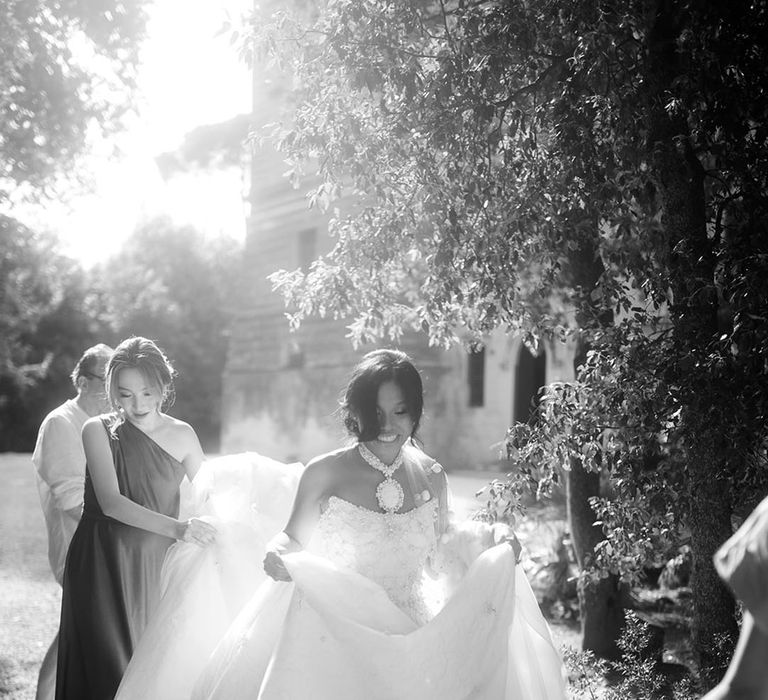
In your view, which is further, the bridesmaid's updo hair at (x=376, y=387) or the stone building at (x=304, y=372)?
the stone building at (x=304, y=372)

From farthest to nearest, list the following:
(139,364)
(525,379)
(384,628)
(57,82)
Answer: (525,379) → (57,82) → (139,364) → (384,628)

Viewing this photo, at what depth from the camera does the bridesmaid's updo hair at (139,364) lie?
512cm

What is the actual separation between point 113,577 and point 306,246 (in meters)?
24.5

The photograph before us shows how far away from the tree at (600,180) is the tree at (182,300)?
38830 mm

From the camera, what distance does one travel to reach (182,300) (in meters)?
53.0

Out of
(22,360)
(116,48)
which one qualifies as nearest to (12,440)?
(22,360)

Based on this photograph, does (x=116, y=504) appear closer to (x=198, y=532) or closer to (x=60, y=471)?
(x=198, y=532)

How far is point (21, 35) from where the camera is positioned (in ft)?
57.6

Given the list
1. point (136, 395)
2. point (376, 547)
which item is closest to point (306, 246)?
point (136, 395)

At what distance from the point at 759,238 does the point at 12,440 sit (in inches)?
1586

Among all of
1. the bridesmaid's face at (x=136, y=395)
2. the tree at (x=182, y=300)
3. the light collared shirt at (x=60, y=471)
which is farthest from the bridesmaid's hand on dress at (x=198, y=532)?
the tree at (x=182, y=300)

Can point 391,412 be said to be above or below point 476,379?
above

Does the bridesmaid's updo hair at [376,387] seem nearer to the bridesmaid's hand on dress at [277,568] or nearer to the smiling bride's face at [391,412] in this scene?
the smiling bride's face at [391,412]

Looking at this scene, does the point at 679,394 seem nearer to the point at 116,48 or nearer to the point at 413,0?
the point at 413,0
